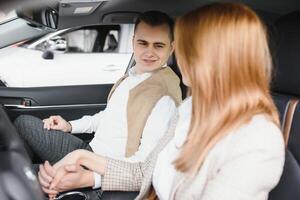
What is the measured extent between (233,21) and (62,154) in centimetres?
123

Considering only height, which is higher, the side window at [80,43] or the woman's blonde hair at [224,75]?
the woman's blonde hair at [224,75]

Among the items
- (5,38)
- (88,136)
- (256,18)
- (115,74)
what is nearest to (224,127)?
(256,18)

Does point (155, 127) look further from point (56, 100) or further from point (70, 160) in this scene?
point (56, 100)

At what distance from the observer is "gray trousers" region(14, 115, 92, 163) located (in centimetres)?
207

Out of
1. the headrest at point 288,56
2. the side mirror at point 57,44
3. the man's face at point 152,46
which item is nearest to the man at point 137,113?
the man's face at point 152,46

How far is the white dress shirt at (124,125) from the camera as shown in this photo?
164 centimetres

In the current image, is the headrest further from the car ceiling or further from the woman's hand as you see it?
the woman's hand

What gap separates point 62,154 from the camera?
208 centimetres

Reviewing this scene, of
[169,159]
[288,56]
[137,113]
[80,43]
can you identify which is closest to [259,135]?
[169,159]

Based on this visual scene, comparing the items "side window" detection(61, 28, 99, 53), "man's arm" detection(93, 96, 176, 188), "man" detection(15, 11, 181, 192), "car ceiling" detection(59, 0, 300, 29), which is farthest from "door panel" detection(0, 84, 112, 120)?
"side window" detection(61, 28, 99, 53)

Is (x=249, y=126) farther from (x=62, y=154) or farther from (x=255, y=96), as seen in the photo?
(x=62, y=154)

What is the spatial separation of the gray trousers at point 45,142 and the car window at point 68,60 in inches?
98.0

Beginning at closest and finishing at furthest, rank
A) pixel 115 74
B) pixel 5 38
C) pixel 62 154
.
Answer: pixel 62 154, pixel 5 38, pixel 115 74

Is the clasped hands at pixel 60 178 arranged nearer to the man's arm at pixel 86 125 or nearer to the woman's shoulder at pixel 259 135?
the woman's shoulder at pixel 259 135
